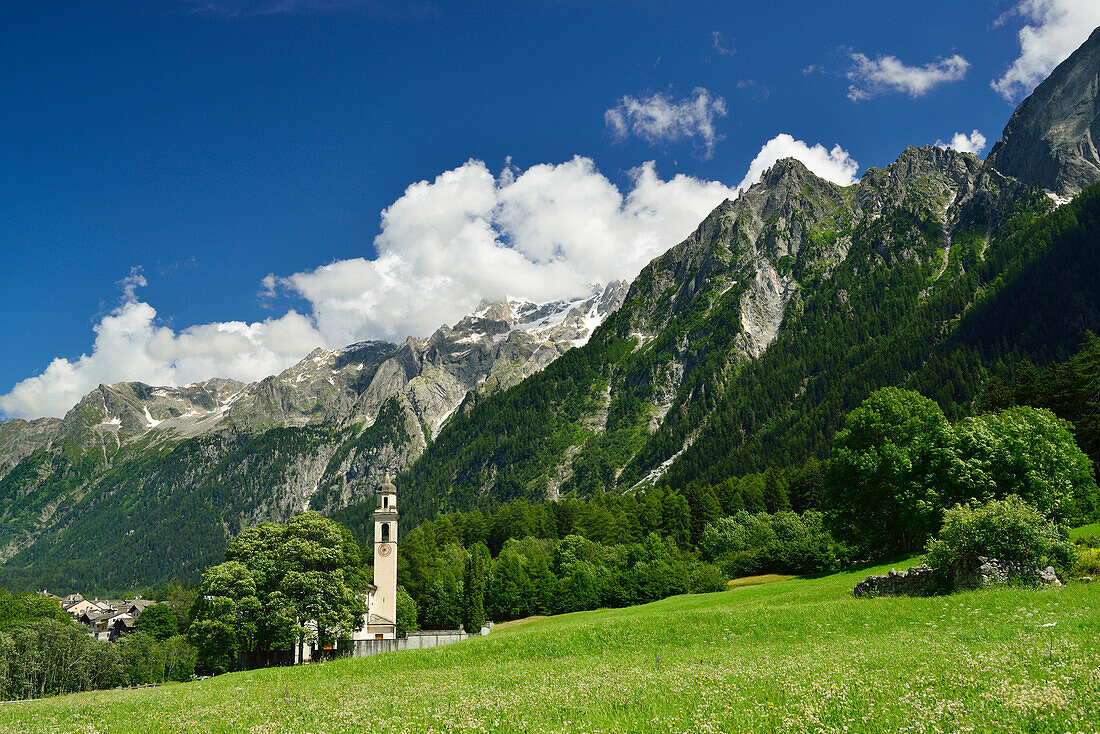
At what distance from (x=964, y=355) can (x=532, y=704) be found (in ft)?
610

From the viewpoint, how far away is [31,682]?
81.1m

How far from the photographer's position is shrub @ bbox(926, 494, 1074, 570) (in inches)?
1190

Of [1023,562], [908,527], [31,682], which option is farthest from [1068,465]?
[31,682]

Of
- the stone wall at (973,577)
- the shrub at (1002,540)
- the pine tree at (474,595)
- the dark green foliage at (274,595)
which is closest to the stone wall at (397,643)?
the dark green foliage at (274,595)

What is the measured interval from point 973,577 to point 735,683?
20.9 meters

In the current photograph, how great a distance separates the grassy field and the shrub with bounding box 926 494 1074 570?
401cm

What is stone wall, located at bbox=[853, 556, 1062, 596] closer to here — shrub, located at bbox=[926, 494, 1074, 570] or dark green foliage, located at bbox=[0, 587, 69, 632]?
shrub, located at bbox=[926, 494, 1074, 570]

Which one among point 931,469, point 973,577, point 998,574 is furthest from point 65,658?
point 998,574

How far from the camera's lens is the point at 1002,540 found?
3069 centimetres

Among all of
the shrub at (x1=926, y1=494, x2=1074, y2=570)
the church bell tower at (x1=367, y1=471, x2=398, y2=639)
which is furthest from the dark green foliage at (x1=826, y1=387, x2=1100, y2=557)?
the church bell tower at (x1=367, y1=471, x2=398, y2=639)

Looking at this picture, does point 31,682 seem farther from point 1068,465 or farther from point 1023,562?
point 1068,465

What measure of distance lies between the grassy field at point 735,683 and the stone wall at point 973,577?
10.4ft

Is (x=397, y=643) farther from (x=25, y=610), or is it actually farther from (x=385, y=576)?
(x=25, y=610)

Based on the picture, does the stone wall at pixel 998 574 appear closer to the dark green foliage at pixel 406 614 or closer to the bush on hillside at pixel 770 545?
the bush on hillside at pixel 770 545
